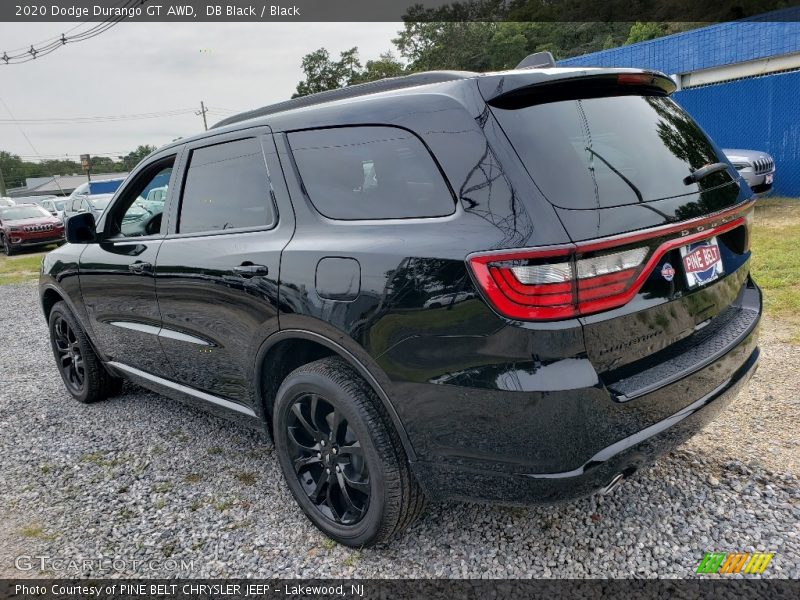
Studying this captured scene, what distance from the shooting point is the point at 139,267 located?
348cm

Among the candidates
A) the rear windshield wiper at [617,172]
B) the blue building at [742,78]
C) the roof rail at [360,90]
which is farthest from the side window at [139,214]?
the blue building at [742,78]

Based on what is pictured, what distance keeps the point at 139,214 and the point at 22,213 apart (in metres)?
16.4

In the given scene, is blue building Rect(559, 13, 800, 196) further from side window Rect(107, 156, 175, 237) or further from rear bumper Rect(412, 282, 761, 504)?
rear bumper Rect(412, 282, 761, 504)

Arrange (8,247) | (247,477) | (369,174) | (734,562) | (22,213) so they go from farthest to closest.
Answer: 1. (22,213)
2. (8,247)
3. (247,477)
4. (369,174)
5. (734,562)

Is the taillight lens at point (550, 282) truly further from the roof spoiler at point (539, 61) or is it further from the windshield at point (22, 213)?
the windshield at point (22, 213)

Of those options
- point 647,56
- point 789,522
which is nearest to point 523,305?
point 789,522

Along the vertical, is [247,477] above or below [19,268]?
above

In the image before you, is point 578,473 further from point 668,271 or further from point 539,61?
point 539,61

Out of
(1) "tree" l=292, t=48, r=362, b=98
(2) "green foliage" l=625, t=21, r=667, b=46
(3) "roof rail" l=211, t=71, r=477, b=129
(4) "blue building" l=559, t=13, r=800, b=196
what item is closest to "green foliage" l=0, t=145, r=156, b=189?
(1) "tree" l=292, t=48, r=362, b=98

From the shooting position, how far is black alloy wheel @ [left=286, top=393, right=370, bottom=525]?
8.16ft

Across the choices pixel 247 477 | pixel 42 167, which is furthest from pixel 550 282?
pixel 42 167

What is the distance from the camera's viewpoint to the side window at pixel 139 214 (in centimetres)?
360

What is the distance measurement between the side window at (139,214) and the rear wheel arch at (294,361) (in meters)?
1.28

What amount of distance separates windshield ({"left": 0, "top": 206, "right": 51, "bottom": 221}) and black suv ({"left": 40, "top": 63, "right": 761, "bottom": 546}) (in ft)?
57.4
